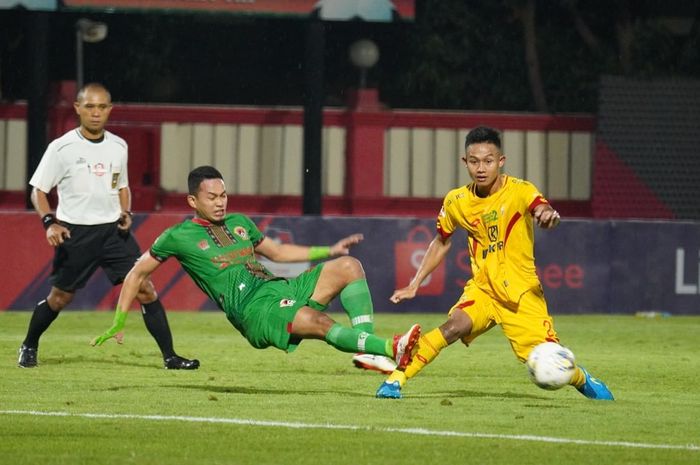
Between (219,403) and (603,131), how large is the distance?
1801 cm

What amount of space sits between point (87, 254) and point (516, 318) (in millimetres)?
4060

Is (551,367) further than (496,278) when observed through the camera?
No

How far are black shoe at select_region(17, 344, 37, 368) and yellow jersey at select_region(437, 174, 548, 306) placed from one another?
3987 millimetres

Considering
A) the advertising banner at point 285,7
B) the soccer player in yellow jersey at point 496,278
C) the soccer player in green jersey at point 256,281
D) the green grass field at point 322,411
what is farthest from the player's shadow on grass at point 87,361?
the advertising banner at point 285,7

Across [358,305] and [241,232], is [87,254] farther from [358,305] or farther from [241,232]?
[358,305]

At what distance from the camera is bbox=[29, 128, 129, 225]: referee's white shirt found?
14.0 meters

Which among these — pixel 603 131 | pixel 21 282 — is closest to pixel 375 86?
pixel 603 131

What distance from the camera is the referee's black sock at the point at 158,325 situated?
13.8m

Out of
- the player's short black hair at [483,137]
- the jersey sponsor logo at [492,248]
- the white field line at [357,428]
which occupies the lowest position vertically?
the white field line at [357,428]

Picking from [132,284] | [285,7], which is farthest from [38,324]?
[285,7]

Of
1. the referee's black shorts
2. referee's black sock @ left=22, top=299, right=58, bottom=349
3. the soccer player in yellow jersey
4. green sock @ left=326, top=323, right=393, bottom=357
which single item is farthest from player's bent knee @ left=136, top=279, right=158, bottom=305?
green sock @ left=326, top=323, right=393, bottom=357

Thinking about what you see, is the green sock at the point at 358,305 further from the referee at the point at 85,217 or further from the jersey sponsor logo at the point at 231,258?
the referee at the point at 85,217

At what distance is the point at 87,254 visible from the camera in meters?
14.0

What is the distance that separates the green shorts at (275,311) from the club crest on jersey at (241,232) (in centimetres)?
51
